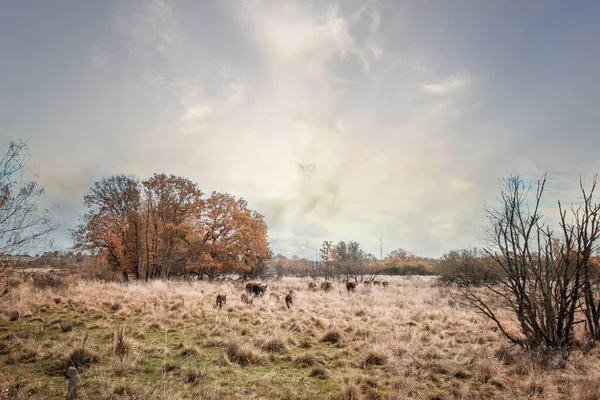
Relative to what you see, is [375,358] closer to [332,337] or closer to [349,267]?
[332,337]

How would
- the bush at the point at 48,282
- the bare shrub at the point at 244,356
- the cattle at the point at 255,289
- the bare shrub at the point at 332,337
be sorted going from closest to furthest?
the bare shrub at the point at 244,356 → the bare shrub at the point at 332,337 → the bush at the point at 48,282 → the cattle at the point at 255,289

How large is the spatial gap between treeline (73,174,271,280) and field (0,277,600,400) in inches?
548

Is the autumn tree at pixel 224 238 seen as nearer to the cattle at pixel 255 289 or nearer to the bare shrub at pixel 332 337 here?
the cattle at pixel 255 289

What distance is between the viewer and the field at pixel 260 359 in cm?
533

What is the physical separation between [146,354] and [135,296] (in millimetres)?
8425

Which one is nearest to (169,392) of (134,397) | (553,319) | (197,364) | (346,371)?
(134,397)

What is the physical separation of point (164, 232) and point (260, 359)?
21197 millimetres

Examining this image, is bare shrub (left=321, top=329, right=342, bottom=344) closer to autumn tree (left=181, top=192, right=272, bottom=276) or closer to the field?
the field

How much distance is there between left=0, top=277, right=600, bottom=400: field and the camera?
5.33 metres

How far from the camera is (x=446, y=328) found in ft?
35.6

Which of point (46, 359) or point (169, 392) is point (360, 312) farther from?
point (46, 359)

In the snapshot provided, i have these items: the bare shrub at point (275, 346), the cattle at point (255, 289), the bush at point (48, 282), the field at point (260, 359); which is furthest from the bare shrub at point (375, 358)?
the bush at point (48, 282)

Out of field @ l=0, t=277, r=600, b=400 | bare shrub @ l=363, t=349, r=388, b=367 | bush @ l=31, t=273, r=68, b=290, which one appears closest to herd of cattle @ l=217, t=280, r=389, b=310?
field @ l=0, t=277, r=600, b=400

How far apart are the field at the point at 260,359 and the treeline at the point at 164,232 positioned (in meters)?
13.9
